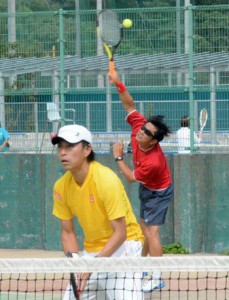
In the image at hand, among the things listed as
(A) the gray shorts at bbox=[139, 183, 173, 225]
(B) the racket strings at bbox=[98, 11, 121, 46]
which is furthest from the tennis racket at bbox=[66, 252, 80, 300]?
(B) the racket strings at bbox=[98, 11, 121, 46]

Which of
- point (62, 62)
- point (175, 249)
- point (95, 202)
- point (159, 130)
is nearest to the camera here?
point (95, 202)

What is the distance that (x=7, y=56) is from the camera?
13.1m

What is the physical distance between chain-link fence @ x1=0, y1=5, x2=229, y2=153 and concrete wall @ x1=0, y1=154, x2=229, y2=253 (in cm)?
28

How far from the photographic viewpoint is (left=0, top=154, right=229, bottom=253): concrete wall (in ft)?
39.2

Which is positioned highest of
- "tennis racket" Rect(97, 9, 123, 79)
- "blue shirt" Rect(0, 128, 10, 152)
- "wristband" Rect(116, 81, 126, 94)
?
"tennis racket" Rect(97, 9, 123, 79)

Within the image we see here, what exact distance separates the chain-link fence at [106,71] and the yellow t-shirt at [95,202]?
554 cm

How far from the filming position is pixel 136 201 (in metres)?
12.2

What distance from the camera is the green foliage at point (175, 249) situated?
468 inches

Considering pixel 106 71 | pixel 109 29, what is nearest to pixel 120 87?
pixel 109 29

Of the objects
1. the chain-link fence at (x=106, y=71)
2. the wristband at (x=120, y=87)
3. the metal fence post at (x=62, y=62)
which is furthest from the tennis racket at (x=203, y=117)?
the wristband at (x=120, y=87)

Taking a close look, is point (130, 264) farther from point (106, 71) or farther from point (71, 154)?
point (106, 71)

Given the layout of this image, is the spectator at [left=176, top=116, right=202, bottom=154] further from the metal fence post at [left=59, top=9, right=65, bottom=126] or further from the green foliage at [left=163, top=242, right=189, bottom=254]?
the metal fence post at [left=59, top=9, right=65, bottom=126]

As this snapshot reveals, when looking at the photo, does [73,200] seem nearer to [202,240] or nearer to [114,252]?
[114,252]

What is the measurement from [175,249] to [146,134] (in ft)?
9.38
